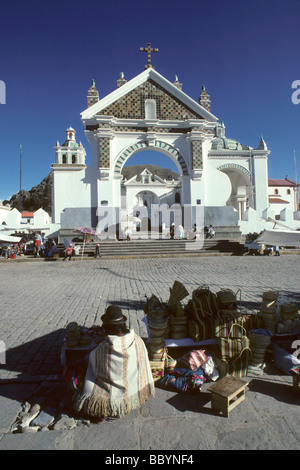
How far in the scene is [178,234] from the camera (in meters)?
21.2

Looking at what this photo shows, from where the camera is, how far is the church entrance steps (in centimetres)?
1785

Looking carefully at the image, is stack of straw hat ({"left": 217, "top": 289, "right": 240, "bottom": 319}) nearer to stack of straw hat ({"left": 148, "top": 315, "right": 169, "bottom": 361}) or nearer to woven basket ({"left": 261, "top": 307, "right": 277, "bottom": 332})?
woven basket ({"left": 261, "top": 307, "right": 277, "bottom": 332})

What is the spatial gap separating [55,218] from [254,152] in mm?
21780

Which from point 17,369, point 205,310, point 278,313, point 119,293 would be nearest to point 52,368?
point 17,369

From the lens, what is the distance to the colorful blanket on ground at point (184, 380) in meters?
3.50

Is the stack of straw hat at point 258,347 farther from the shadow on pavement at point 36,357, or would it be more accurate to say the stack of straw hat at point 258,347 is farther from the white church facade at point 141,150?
the white church facade at point 141,150

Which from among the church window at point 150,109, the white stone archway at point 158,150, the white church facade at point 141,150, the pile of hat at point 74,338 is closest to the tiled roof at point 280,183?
the white church facade at point 141,150

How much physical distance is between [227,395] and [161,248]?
1570 cm

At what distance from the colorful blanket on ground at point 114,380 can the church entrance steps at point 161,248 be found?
13.9 m

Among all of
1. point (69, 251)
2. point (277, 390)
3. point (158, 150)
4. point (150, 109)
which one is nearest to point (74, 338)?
point (277, 390)

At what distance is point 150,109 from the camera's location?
2173 cm

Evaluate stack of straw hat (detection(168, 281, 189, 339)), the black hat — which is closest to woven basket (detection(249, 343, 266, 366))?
stack of straw hat (detection(168, 281, 189, 339))

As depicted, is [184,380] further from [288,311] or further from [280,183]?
[280,183]
